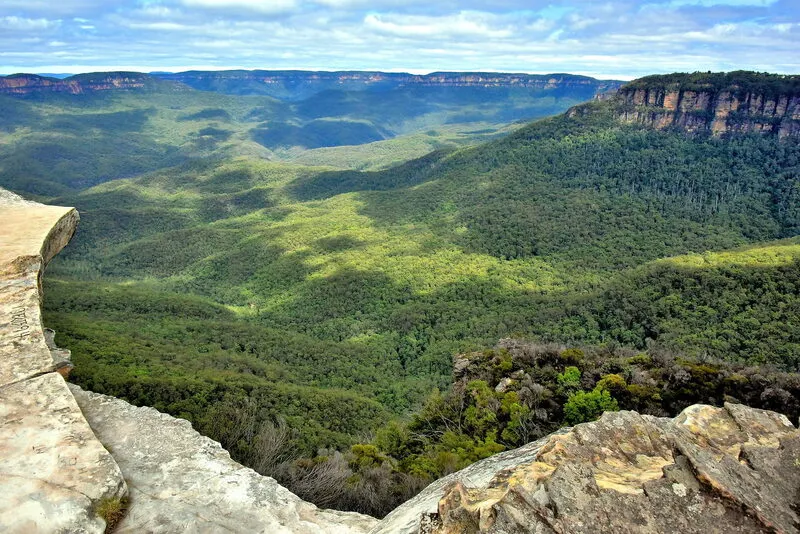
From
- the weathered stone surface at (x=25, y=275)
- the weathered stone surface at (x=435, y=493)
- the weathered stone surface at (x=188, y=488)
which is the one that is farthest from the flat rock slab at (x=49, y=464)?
the weathered stone surface at (x=435, y=493)

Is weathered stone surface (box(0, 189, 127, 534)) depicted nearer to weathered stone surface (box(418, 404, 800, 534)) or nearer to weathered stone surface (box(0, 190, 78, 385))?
weathered stone surface (box(0, 190, 78, 385))

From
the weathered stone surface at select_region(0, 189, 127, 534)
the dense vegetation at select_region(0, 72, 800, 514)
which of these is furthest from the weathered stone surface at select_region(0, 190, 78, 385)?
the dense vegetation at select_region(0, 72, 800, 514)

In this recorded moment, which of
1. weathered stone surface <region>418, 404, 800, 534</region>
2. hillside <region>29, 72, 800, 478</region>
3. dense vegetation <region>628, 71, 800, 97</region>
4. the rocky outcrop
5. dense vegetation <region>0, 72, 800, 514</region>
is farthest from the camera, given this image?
dense vegetation <region>628, 71, 800, 97</region>

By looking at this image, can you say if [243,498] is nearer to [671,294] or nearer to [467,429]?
[467,429]

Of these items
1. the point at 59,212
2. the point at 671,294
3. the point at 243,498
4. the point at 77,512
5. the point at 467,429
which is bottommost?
the point at 671,294

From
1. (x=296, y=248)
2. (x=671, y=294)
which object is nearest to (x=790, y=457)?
(x=671, y=294)

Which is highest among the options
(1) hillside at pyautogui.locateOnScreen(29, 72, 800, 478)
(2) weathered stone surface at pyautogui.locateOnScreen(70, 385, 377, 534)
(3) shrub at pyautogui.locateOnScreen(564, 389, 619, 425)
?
(2) weathered stone surface at pyautogui.locateOnScreen(70, 385, 377, 534)
